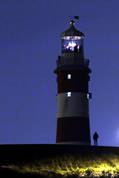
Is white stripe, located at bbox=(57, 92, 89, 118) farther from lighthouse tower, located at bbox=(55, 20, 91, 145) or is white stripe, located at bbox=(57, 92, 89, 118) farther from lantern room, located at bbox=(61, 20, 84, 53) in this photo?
lantern room, located at bbox=(61, 20, 84, 53)

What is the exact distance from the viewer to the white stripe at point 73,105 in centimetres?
4272

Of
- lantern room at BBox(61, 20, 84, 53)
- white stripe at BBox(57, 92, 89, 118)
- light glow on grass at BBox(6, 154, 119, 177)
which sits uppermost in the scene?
lantern room at BBox(61, 20, 84, 53)

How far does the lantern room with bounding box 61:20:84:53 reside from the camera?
143ft

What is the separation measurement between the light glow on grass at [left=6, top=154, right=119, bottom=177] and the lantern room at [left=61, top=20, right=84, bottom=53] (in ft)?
36.5

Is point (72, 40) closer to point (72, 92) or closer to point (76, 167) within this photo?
point (72, 92)

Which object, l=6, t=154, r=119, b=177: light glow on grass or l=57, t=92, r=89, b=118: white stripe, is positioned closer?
l=6, t=154, r=119, b=177: light glow on grass

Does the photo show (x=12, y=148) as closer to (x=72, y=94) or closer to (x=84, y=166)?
(x=84, y=166)

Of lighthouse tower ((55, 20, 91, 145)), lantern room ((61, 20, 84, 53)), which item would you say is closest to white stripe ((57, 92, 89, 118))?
lighthouse tower ((55, 20, 91, 145))

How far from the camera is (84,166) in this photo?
32750 mm

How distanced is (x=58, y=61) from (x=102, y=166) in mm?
12413

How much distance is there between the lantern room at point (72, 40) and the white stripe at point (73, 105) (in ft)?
10.2

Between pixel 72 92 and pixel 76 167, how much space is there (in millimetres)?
11293

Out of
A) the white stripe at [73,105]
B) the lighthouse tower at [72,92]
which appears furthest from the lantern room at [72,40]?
the white stripe at [73,105]

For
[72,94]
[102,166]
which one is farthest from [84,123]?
[102,166]
